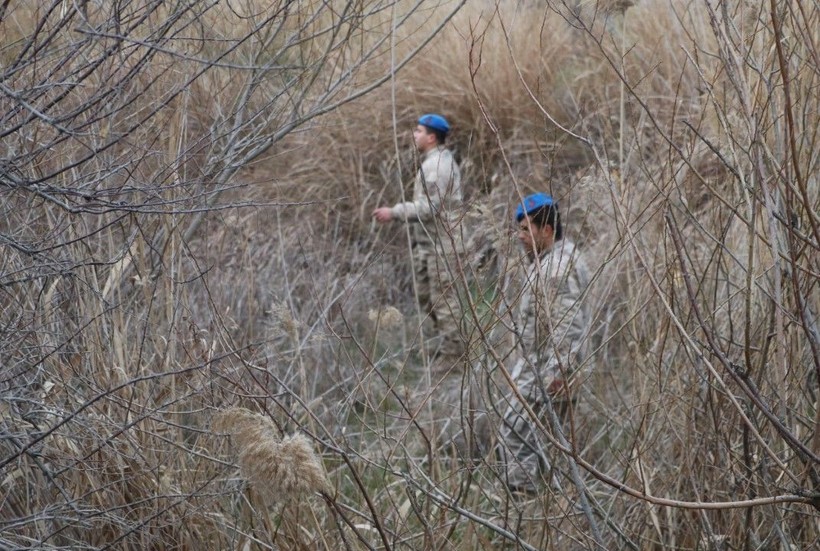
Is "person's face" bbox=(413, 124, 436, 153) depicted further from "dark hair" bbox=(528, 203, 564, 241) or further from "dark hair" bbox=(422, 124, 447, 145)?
"dark hair" bbox=(528, 203, 564, 241)

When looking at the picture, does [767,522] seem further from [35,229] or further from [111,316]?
[35,229]

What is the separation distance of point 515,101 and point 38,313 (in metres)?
7.00

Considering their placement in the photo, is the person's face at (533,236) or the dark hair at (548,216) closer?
the person's face at (533,236)

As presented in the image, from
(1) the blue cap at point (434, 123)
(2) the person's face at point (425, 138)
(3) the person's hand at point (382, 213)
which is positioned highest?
(1) the blue cap at point (434, 123)

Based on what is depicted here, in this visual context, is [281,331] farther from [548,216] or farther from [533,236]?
[533,236]

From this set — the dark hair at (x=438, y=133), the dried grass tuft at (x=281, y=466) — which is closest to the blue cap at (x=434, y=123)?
the dark hair at (x=438, y=133)

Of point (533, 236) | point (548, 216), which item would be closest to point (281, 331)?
point (548, 216)

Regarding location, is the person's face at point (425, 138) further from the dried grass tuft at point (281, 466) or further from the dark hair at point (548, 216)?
the dried grass tuft at point (281, 466)

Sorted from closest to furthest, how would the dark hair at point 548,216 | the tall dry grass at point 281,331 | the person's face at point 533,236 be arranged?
the person's face at point 533,236
the tall dry grass at point 281,331
the dark hair at point 548,216

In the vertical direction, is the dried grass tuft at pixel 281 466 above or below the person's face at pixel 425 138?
above

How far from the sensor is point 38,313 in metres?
3.56

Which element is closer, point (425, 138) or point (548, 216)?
point (548, 216)

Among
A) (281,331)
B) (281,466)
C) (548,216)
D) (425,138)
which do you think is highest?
(548,216)

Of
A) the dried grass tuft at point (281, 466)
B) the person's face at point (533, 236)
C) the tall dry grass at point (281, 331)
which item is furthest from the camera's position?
the tall dry grass at point (281, 331)
